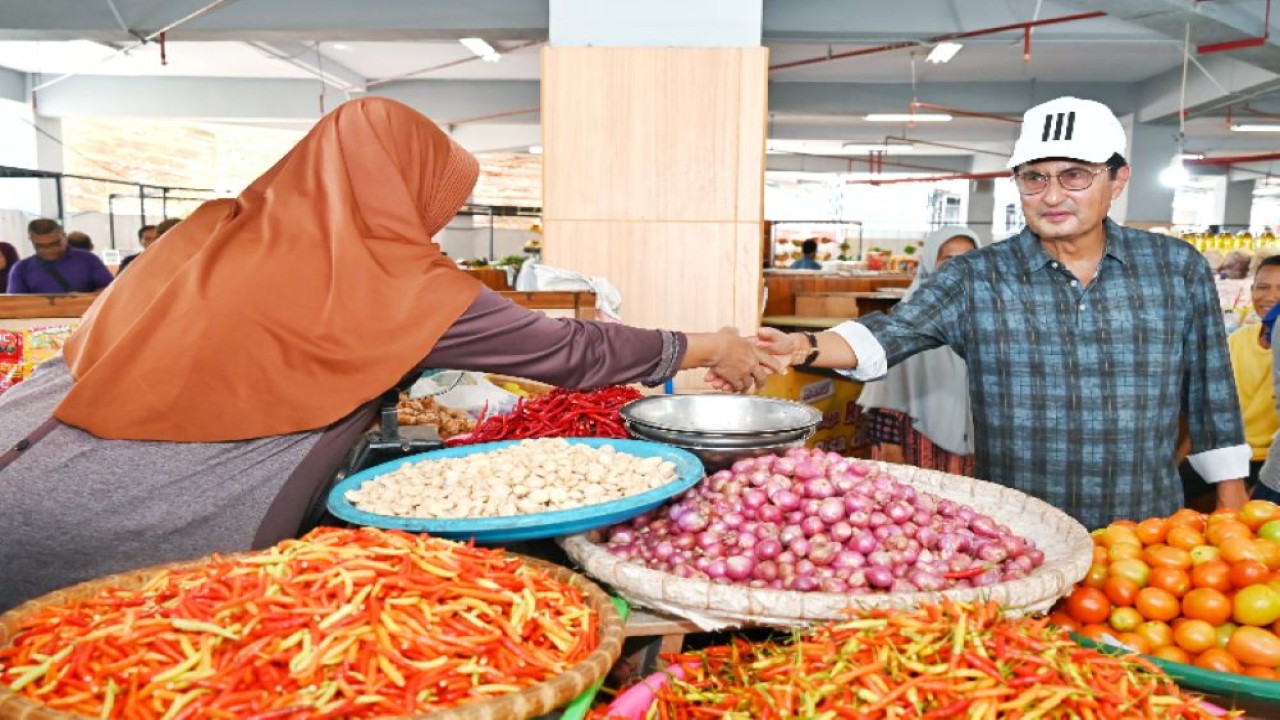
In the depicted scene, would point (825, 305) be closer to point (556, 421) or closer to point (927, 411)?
point (927, 411)

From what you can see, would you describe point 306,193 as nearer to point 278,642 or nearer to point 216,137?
point 278,642

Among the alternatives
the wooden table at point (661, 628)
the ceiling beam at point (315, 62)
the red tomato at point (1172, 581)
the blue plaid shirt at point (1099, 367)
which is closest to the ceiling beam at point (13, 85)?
the ceiling beam at point (315, 62)

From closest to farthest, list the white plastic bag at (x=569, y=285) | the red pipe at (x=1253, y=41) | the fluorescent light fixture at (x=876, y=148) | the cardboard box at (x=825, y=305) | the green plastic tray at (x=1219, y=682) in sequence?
the green plastic tray at (x=1219, y=682) → the white plastic bag at (x=569, y=285) → the cardboard box at (x=825, y=305) → the red pipe at (x=1253, y=41) → the fluorescent light fixture at (x=876, y=148)

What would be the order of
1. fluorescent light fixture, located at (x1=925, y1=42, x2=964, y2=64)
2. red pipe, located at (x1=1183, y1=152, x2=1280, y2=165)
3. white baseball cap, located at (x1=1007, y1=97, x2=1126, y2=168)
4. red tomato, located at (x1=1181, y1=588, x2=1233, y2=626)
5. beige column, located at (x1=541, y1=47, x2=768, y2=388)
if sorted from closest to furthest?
red tomato, located at (x1=1181, y1=588, x2=1233, y2=626)
white baseball cap, located at (x1=1007, y1=97, x2=1126, y2=168)
beige column, located at (x1=541, y1=47, x2=768, y2=388)
fluorescent light fixture, located at (x1=925, y1=42, x2=964, y2=64)
red pipe, located at (x1=1183, y1=152, x2=1280, y2=165)

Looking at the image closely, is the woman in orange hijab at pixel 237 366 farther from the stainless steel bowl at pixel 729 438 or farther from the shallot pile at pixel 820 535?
the shallot pile at pixel 820 535

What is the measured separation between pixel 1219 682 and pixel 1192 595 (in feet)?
0.88

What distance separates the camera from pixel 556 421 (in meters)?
2.43

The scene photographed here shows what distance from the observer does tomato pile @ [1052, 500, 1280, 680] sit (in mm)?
1513

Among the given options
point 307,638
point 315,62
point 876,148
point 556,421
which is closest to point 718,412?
point 556,421

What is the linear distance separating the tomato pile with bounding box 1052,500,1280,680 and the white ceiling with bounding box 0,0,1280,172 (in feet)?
21.8

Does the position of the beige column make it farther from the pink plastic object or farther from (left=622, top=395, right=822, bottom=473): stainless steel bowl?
the pink plastic object

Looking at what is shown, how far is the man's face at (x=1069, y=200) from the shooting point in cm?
212

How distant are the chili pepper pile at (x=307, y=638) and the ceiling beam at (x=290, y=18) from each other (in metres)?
7.96

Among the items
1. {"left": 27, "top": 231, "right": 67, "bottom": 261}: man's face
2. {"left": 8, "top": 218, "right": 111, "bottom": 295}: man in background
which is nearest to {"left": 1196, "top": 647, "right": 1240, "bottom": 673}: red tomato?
{"left": 8, "top": 218, "right": 111, "bottom": 295}: man in background
